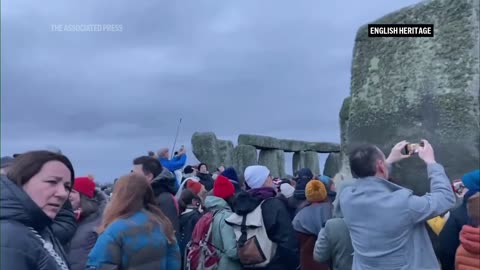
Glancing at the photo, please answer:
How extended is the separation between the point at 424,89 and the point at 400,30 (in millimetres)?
442

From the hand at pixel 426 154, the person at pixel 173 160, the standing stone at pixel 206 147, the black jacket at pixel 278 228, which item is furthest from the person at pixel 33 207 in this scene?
the standing stone at pixel 206 147

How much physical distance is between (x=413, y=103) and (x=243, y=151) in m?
11.3

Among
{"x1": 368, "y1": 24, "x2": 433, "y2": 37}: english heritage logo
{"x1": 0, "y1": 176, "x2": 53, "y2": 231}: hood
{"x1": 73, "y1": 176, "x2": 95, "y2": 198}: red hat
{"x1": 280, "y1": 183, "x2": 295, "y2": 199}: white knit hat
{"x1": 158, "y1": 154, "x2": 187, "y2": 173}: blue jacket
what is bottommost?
{"x1": 280, "y1": 183, "x2": 295, "y2": 199}: white knit hat

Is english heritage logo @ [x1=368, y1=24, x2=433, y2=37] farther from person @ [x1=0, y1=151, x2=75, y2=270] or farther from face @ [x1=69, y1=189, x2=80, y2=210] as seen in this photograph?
person @ [x1=0, y1=151, x2=75, y2=270]

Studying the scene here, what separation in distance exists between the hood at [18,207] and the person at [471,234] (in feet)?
7.25

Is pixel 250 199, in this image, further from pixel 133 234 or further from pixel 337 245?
pixel 133 234

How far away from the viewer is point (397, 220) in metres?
3.76

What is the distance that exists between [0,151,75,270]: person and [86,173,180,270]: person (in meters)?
0.88

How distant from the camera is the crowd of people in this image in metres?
2.69

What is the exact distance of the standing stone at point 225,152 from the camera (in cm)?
1524

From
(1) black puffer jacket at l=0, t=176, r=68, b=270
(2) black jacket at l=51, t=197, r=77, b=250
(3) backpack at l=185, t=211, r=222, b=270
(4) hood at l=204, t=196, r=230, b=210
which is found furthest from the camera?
(4) hood at l=204, t=196, r=230, b=210

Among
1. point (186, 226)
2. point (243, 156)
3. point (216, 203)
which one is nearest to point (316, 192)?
point (216, 203)

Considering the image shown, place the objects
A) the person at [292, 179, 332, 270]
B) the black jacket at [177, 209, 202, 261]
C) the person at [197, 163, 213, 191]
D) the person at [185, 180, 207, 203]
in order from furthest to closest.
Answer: the person at [197, 163, 213, 191] < the person at [185, 180, 207, 203] < the black jacket at [177, 209, 202, 261] < the person at [292, 179, 332, 270]

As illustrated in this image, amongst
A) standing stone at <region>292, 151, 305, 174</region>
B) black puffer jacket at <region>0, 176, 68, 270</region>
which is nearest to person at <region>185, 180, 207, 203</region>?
black puffer jacket at <region>0, 176, 68, 270</region>
